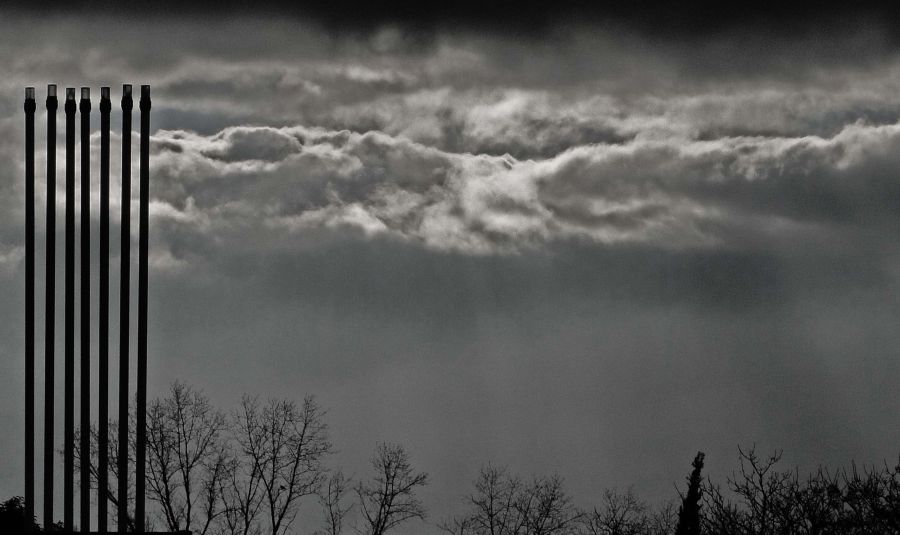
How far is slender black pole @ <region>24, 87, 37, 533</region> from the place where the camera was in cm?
3047

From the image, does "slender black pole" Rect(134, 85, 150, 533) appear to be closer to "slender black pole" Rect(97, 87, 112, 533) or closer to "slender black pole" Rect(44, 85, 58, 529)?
"slender black pole" Rect(97, 87, 112, 533)

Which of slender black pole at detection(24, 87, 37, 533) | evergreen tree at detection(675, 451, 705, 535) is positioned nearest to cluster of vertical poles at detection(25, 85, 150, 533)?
slender black pole at detection(24, 87, 37, 533)

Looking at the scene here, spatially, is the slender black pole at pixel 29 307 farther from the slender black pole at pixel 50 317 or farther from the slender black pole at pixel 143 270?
the slender black pole at pixel 143 270

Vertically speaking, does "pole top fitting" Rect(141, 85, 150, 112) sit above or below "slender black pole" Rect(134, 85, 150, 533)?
above

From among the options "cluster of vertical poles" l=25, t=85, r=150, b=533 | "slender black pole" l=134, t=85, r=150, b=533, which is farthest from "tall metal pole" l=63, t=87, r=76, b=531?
"slender black pole" l=134, t=85, r=150, b=533

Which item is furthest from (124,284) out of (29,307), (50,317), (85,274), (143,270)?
(29,307)

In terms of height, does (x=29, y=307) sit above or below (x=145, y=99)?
below

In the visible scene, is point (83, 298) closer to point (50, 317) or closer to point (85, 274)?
point (85, 274)

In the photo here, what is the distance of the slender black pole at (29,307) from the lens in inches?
1200

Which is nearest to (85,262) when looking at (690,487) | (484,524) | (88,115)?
(88,115)

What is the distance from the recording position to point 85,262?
30734 millimetres

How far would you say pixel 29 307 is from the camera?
101 ft

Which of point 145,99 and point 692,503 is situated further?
point 692,503

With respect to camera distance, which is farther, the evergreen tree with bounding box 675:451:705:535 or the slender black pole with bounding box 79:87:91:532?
the evergreen tree with bounding box 675:451:705:535
